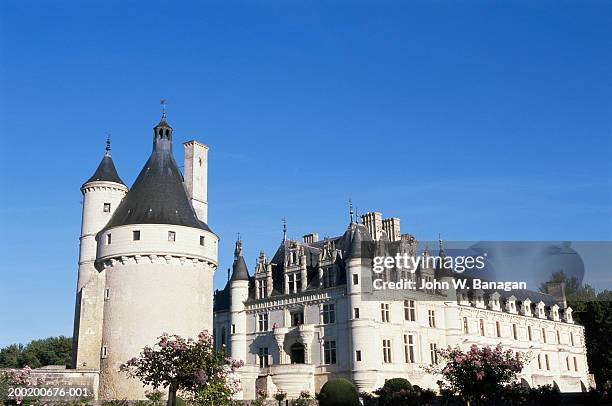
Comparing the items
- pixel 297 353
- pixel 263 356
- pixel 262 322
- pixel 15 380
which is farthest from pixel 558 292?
pixel 15 380

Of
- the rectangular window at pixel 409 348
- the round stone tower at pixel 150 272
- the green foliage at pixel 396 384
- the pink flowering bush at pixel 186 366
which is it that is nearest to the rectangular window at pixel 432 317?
the rectangular window at pixel 409 348

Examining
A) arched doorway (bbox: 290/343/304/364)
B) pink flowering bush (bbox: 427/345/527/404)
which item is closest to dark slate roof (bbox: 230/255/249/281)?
arched doorway (bbox: 290/343/304/364)

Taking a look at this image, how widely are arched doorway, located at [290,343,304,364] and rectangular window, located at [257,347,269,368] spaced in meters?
2.12

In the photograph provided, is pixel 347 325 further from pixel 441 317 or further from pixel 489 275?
pixel 489 275

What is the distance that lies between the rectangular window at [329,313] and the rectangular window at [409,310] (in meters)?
4.96

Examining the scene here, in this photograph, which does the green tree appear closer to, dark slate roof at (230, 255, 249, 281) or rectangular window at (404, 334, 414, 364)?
rectangular window at (404, 334, 414, 364)

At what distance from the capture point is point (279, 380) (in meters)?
39.1

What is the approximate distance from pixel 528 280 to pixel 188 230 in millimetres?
21428

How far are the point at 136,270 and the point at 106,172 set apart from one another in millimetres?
7001

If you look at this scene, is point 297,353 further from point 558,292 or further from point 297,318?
point 558,292

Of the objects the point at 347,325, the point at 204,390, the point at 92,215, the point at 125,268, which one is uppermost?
the point at 92,215

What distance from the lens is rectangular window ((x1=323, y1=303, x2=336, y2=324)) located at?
40041 millimetres

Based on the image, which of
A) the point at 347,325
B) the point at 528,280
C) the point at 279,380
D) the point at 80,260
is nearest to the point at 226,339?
the point at 279,380

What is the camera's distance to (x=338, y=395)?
108 ft
